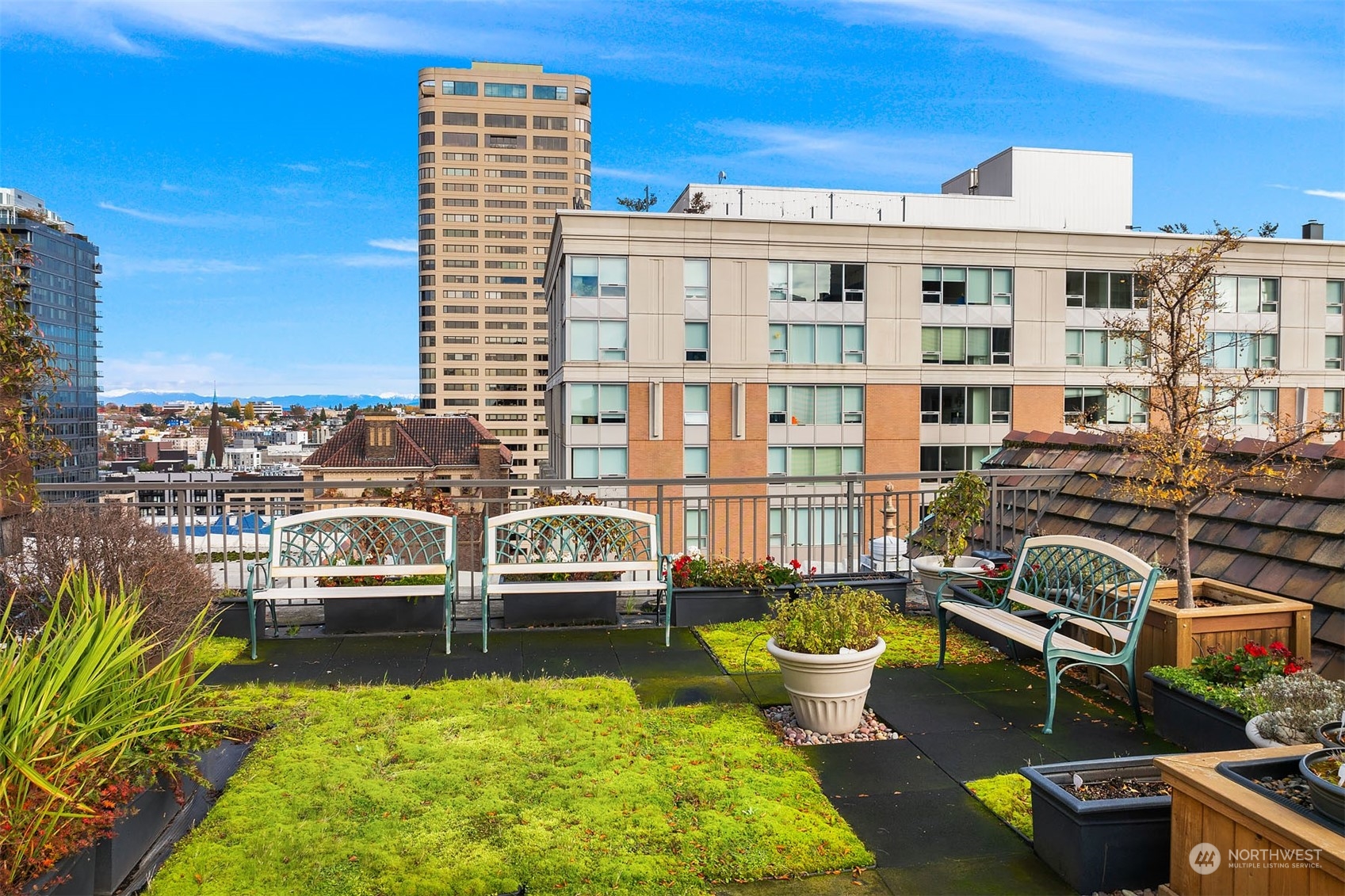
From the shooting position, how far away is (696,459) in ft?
119

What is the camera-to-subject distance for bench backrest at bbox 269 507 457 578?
6.55 metres

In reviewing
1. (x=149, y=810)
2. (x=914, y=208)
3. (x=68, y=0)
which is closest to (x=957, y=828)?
(x=149, y=810)

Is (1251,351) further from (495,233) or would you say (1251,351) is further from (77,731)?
(495,233)

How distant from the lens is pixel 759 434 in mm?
36469

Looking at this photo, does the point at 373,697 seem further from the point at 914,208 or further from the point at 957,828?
the point at 914,208

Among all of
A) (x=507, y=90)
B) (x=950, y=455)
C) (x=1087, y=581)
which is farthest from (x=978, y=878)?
(x=507, y=90)

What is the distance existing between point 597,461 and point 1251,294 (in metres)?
32.0

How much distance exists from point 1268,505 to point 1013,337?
3526 cm

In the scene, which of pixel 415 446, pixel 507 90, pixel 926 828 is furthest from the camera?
pixel 507 90

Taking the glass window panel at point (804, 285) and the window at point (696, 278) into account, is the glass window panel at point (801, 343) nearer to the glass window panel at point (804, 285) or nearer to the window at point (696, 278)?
the glass window panel at point (804, 285)

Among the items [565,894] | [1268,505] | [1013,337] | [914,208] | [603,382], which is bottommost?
[565,894]

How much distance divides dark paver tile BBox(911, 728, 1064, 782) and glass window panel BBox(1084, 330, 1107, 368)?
129 ft

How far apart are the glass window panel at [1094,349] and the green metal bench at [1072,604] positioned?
37206mm

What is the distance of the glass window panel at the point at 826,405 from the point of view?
121 ft
